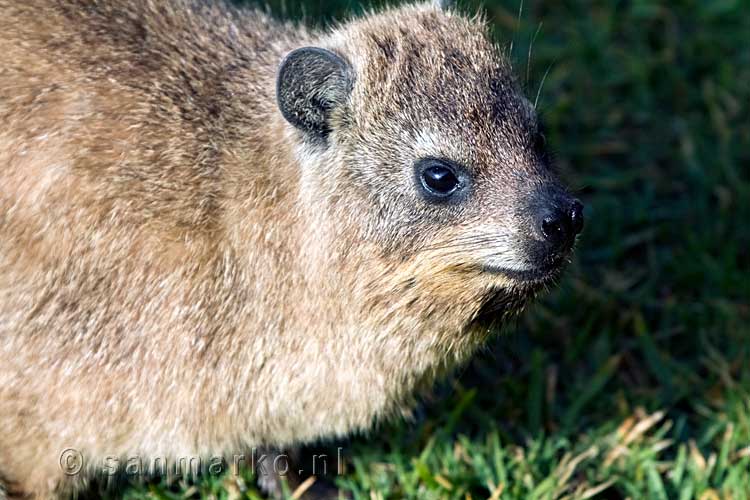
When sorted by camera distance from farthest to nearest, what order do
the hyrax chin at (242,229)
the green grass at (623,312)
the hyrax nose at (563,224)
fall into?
the green grass at (623,312), the hyrax chin at (242,229), the hyrax nose at (563,224)

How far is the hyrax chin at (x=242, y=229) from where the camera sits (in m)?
4.48

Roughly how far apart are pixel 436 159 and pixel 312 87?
599 mm

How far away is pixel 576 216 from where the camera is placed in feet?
14.6

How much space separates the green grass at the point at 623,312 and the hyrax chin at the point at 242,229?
58cm

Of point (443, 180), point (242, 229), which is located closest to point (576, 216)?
point (443, 180)

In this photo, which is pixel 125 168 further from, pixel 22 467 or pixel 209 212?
pixel 22 467

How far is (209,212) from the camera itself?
4.75m

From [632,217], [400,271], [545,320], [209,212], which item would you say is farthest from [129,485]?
[632,217]

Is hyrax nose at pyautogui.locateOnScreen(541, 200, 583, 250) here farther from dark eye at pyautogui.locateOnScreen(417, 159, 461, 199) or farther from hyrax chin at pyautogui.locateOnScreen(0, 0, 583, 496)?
dark eye at pyautogui.locateOnScreen(417, 159, 461, 199)

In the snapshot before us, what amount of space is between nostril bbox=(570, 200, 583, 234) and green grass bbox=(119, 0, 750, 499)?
92cm

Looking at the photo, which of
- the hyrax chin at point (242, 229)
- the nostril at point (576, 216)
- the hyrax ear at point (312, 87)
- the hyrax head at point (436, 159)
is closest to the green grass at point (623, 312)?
the hyrax chin at point (242, 229)

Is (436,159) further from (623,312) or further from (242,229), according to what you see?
Result: (623,312)

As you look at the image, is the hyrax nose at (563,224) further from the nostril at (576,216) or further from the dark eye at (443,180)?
the dark eye at (443,180)

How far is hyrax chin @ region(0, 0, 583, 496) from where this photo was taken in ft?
14.7
